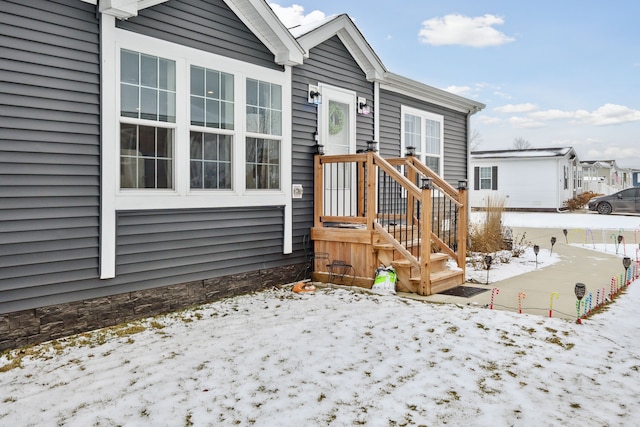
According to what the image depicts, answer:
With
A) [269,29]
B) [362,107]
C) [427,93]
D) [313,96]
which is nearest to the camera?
[269,29]

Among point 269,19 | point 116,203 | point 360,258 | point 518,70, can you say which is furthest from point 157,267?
point 518,70

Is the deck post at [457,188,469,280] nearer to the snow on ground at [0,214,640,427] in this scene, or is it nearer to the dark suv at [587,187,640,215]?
the snow on ground at [0,214,640,427]

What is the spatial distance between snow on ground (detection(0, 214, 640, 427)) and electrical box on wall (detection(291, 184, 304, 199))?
1.89m

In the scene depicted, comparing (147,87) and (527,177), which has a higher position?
(527,177)

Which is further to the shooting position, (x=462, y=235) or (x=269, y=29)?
(x=462, y=235)

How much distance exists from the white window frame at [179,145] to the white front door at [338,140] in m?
0.80

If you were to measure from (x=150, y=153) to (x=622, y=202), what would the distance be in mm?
20861

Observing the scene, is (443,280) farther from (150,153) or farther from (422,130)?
(422,130)

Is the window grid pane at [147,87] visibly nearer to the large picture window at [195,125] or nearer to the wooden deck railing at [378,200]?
the large picture window at [195,125]

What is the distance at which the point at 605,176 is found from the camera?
35969mm

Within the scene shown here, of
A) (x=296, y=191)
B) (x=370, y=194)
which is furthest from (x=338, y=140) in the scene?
(x=370, y=194)

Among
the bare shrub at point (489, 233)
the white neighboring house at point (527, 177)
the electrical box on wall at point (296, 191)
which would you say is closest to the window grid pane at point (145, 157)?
the electrical box on wall at point (296, 191)

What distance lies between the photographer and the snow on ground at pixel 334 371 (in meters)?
2.67

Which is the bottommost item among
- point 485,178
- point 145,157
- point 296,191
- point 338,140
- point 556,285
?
point 556,285
